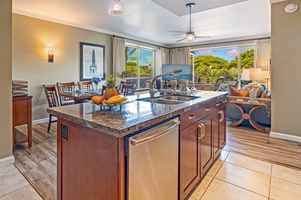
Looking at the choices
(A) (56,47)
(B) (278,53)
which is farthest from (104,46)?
(B) (278,53)

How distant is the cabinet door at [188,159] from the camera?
1.53 metres

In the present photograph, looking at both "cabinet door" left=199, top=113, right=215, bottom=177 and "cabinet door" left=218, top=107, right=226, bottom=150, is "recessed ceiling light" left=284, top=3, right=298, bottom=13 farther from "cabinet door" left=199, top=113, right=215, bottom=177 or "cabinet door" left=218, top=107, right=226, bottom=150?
"cabinet door" left=199, top=113, right=215, bottom=177

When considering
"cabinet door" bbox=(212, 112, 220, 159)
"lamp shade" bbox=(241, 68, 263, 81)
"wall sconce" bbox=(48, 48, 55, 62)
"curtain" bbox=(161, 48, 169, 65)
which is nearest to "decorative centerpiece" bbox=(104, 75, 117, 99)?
"cabinet door" bbox=(212, 112, 220, 159)

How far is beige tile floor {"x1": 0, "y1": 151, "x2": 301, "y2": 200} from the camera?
70.3 inches

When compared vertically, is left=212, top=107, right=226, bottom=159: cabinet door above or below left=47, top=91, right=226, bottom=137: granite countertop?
below

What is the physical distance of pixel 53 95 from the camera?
3666 millimetres

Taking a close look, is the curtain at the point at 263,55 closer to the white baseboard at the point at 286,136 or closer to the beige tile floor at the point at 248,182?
the white baseboard at the point at 286,136

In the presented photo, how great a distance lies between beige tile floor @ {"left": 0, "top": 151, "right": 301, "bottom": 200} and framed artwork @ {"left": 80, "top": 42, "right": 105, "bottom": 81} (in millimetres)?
3271

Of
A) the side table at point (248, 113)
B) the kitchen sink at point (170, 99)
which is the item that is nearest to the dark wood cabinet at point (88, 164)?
the kitchen sink at point (170, 99)

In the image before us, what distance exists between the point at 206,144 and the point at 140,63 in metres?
5.74

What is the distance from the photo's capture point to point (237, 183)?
78.9 inches

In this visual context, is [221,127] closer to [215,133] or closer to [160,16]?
[215,133]

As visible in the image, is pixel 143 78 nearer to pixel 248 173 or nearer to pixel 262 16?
pixel 262 16

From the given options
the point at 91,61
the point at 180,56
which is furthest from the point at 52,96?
the point at 180,56
